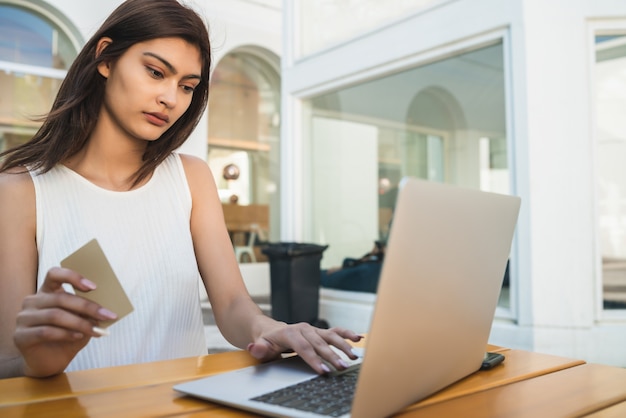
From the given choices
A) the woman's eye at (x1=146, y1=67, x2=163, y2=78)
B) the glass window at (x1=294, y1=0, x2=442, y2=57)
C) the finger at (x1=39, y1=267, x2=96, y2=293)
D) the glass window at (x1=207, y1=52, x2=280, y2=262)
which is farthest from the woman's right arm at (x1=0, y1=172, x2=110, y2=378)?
the glass window at (x1=207, y1=52, x2=280, y2=262)

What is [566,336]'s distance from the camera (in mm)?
3268

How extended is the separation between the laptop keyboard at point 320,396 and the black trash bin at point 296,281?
12.1 feet

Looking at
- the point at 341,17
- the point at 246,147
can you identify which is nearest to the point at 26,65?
the point at 246,147

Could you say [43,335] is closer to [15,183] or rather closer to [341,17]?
[15,183]

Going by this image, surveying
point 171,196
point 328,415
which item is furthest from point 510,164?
point 328,415

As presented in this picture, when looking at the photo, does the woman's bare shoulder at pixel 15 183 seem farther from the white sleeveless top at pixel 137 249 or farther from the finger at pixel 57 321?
the finger at pixel 57 321

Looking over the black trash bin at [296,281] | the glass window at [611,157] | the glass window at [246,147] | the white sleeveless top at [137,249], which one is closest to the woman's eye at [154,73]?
the white sleeveless top at [137,249]

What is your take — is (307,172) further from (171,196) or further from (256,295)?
(171,196)

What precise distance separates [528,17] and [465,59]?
565 millimetres

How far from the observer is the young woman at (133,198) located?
4.17 ft

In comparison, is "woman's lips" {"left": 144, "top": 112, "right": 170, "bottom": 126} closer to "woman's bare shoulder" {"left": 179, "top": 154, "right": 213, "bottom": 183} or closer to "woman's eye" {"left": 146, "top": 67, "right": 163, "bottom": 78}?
"woman's eye" {"left": 146, "top": 67, "right": 163, "bottom": 78}

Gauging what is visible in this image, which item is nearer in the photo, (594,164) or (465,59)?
(594,164)

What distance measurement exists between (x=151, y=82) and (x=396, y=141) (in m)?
3.29

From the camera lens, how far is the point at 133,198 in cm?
143
